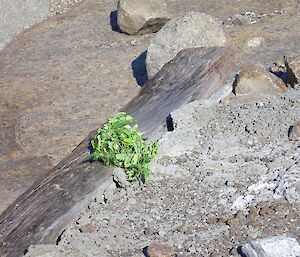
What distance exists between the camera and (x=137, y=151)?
22.8 feet

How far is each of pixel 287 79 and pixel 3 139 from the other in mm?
3692

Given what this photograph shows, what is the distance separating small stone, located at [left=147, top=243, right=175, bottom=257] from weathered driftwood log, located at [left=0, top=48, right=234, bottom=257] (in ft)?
3.55

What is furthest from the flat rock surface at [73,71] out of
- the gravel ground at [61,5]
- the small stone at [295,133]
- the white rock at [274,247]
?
the white rock at [274,247]

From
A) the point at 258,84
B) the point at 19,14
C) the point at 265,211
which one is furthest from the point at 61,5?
the point at 265,211

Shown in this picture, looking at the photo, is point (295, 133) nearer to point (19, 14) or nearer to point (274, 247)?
point (274, 247)

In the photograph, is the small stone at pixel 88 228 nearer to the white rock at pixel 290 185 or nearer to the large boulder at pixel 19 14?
the white rock at pixel 290 185

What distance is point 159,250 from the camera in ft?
19.2

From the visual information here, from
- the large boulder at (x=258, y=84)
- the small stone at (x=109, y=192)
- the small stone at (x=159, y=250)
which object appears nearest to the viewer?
the small stone at (x=159, y=250)

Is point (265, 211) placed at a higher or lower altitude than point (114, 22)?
higher

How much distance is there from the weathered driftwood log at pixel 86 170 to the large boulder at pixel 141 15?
2.79 metres

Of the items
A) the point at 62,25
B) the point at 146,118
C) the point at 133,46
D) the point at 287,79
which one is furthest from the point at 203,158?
the point at 62,25

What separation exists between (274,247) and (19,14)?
9248 mm

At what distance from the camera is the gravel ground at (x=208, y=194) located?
6.05 metres

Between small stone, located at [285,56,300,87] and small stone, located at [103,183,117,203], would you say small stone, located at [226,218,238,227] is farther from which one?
small stone, located at [285,56,300,87]
